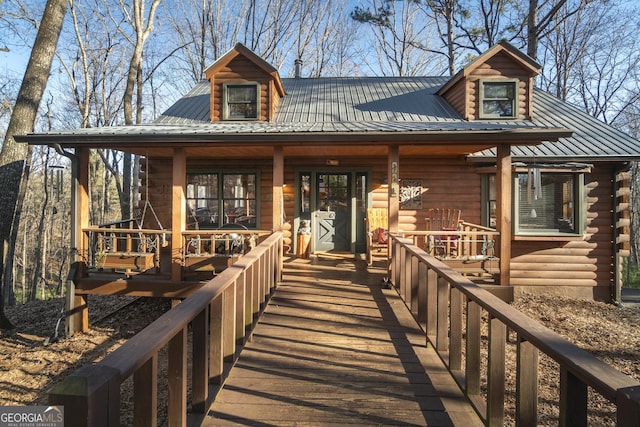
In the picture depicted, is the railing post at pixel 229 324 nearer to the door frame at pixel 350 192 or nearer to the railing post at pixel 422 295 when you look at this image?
the railing post at pixel 422 295

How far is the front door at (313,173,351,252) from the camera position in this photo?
920cm

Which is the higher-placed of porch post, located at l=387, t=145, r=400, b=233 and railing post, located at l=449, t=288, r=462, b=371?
porch post, located at l=387, t=145, r=400, b=233

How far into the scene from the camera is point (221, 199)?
9266 millimetres

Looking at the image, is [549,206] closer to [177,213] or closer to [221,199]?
[221,199]

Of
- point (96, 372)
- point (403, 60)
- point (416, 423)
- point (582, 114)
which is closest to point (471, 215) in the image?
point (582, 114)

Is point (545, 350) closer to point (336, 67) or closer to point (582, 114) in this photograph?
point (582, 114)

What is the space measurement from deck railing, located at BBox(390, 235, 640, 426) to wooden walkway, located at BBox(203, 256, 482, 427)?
0.23 m

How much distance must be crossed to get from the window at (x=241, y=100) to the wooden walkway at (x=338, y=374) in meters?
5.98

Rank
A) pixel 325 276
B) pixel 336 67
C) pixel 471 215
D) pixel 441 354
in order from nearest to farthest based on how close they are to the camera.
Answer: pixel 441 354
pixel 325 276
pixel 471 215
pixel 336 67

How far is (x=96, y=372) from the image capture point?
117 cm

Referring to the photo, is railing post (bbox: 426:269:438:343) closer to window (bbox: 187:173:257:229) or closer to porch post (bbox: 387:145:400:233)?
porch post (bbox: 387:145:400:233)

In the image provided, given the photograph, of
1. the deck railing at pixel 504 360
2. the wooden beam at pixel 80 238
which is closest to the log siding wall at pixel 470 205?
the wooden beam at pixel 80 238

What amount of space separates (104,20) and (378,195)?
16120 mm

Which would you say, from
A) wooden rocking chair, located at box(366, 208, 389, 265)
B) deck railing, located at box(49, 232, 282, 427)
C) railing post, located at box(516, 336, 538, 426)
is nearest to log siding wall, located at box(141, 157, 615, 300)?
wooden rocking chair, located at box(366, 208, 389, 265)
